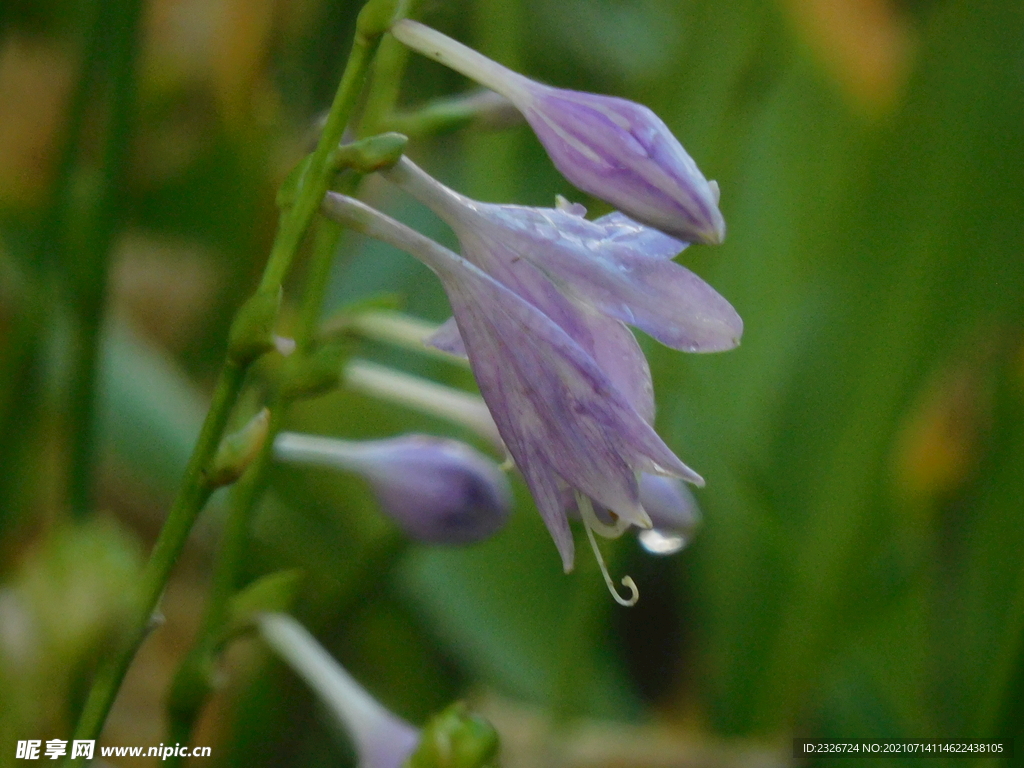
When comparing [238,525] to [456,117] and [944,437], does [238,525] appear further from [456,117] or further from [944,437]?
[944,437]

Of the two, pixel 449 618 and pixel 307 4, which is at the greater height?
pixel 307 4

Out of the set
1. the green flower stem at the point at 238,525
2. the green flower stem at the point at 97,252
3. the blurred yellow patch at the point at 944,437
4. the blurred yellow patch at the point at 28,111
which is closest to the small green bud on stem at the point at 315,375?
the green flower stem at the point at 238,525

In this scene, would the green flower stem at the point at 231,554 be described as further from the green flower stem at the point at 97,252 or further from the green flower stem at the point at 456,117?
the green flower stem at the point at 97,252

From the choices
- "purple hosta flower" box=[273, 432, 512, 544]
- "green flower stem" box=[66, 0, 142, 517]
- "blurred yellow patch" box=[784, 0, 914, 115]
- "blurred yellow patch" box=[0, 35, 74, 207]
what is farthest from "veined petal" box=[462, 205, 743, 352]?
"blurred yellow patch" box=[0, 35, 74, 207]

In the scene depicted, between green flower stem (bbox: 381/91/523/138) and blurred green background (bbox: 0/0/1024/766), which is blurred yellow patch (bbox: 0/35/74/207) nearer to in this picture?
blurred green background (bbox: 0/0/1024/766)

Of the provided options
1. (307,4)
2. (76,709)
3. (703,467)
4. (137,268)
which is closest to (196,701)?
(76,709)

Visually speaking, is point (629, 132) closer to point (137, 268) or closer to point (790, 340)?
point (790, 340)
